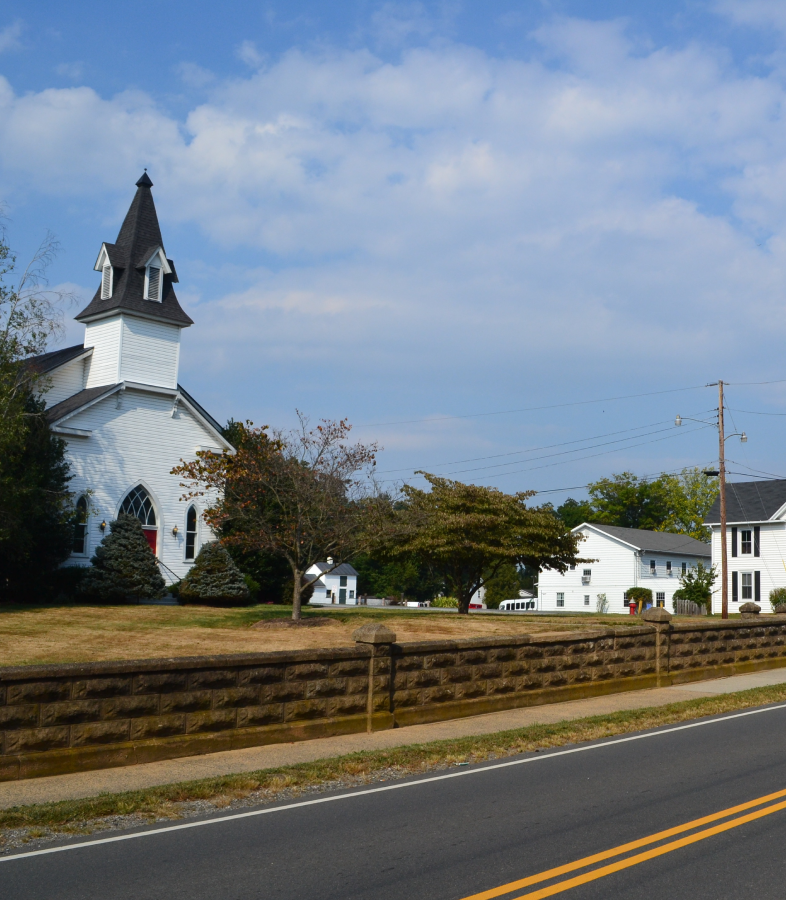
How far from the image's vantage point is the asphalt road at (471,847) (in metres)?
5.96

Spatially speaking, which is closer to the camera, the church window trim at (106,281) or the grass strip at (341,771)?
the grass strip at (341,771)

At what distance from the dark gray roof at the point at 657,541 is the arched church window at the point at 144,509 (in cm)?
3795

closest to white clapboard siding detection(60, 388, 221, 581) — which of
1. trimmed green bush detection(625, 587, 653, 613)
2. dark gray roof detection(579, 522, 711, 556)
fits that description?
trimmed green bush detection(625, 587, 653, 613)

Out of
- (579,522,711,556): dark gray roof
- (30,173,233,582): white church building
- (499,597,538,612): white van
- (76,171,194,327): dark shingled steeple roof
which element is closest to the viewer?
(30,173,233,582): white church building

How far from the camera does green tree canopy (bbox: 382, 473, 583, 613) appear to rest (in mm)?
31750

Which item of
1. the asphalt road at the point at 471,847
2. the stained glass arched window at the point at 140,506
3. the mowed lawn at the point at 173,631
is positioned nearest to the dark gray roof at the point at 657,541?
the stained glass arched window at the point at 140,506

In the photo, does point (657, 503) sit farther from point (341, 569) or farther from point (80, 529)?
point (80, 529)

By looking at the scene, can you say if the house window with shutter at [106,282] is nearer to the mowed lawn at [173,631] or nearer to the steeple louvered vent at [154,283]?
the steeple louvered vent at [154,283]

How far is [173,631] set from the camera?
22.2 m

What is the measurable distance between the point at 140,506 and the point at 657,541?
1712 inches

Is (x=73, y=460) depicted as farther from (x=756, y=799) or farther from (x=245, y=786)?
(x=756, y=799)

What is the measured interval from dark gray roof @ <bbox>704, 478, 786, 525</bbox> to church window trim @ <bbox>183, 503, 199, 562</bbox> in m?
32.3

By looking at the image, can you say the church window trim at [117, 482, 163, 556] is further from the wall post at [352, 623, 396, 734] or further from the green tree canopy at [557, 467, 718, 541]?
the green tree canopy at [557, 467, 718, 541]

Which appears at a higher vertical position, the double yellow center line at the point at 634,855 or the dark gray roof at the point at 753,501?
the dark gray roof at the point at 753,501
